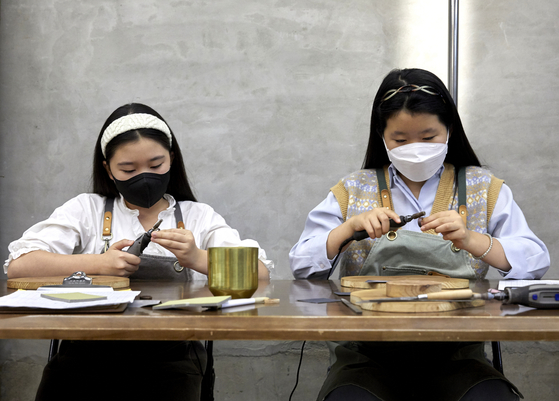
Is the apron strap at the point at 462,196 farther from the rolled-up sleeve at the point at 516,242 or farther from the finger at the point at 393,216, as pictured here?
the finger at the point at 393,216

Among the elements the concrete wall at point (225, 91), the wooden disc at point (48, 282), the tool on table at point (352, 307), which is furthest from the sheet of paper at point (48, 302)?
the concrete wall at point (225, 91)

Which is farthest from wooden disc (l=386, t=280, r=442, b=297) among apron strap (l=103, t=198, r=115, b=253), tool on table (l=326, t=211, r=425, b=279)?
apron strap (l=103, t=198, r=115, b=253)

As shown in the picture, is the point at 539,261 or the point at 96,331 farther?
the point at 539,261

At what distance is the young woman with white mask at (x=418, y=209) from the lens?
5.49 ft

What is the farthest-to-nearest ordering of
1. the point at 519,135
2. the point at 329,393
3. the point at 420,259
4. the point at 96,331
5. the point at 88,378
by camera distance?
the point at 519,135
the point at 420,259
the point at 88,378
the point at 329,393
the point at 96,331

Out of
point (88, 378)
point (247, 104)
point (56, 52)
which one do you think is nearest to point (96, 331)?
point (88, 378)

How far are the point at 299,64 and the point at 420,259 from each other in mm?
1428

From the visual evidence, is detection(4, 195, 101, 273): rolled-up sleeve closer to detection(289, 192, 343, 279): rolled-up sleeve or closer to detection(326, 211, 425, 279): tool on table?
detection(289, 192, 343, 279): rolled-up sleeve

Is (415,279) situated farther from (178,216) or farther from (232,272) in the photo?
(178,216)

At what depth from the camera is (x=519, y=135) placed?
284 cm

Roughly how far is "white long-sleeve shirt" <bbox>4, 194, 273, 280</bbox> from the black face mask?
174mm

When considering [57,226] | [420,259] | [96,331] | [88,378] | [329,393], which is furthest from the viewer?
[57,226]

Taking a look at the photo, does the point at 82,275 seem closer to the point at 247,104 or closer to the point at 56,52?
the point at 247,104

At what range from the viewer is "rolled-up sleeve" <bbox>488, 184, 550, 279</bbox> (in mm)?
1826
